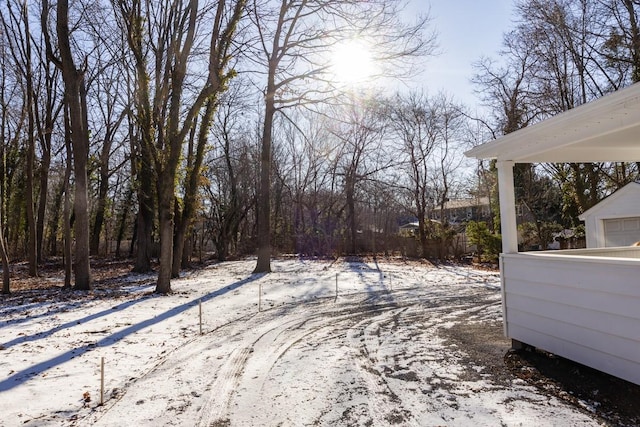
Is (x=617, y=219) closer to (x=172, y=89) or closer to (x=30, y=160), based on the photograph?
(x=172, y=89)

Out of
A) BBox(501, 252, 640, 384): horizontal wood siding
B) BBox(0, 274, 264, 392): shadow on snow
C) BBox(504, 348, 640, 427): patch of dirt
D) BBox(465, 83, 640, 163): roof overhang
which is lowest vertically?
BBox(504, 348, 640, 427): patch of dirt

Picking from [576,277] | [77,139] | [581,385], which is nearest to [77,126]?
[77,139]

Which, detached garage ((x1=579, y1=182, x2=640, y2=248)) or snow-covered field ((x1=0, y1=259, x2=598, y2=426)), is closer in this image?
snow-covered field ((x1=0, y1=259, x2=598, y2=426))

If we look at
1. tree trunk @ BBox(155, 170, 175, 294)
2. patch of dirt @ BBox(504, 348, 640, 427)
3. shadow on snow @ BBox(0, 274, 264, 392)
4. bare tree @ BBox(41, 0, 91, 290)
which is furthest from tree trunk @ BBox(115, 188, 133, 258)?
patch of dirt @ BBox(504, 348, 640, 427)

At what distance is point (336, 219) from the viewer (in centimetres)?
3139

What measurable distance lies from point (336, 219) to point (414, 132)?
25.7ft

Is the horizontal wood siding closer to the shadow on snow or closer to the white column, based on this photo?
the white column

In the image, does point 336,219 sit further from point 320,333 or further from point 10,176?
point 320,333

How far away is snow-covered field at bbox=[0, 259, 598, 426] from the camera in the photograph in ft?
13.6

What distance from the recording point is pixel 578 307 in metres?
5.03

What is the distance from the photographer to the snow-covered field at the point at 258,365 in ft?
13.6

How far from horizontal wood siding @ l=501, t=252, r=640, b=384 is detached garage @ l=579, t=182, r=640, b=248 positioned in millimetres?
10926

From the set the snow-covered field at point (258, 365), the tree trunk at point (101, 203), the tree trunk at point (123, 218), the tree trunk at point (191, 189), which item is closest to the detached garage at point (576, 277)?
the snow-covered field at point (258, 365)

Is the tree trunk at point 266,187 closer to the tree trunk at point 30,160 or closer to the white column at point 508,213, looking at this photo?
the tree trunk at point 30,160
